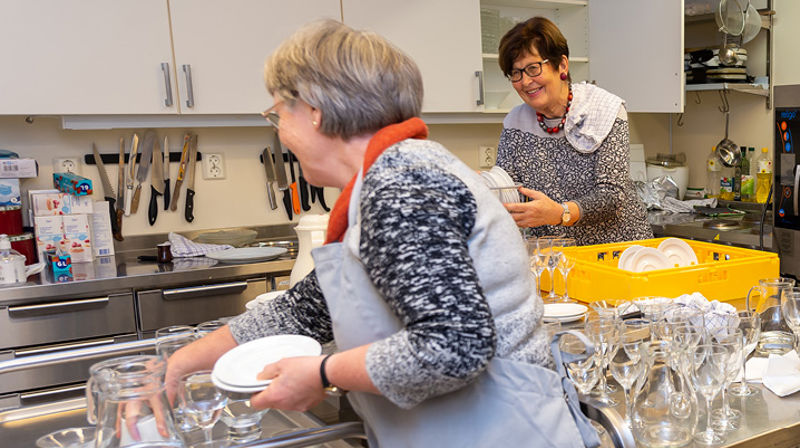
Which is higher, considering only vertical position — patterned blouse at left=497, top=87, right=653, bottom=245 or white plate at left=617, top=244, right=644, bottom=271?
patterned blouse at left=497, top=87, right=653, bottom=245

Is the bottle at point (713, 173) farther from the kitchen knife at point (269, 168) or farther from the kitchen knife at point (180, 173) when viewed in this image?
the kitchen knife at point (180, 173)

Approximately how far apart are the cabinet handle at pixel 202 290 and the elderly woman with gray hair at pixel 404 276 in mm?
1746

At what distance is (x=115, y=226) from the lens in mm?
3129

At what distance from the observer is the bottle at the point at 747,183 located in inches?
144

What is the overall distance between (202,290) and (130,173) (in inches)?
29.2

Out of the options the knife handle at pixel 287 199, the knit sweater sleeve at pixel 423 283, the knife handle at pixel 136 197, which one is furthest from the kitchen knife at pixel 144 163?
the knit sweater sleeve at pixel 423 283

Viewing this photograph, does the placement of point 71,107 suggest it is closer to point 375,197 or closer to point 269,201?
point 269,201

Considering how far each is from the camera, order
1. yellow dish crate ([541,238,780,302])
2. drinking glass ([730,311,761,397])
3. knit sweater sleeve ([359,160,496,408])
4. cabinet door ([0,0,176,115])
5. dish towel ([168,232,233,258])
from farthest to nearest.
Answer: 1. dish towel ([168,232,233,258])
2. cabinet door ([0,0,176,115])
3. yellow dish crate ([541,238,780,302])
4. drinking glass ([730,311,761,397])
5. knit sweater sleeve ([359,160,496,408])

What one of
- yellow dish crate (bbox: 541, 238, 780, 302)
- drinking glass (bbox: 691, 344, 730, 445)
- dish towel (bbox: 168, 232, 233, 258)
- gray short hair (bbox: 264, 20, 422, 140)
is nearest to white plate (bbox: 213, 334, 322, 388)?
gray short hair (bbox: 264, 20, 422, 140)

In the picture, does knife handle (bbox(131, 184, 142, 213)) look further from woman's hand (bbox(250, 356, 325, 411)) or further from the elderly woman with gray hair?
woman's hand (bbox(250, 356, 325, 411))

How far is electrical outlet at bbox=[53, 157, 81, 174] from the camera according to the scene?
3051mm

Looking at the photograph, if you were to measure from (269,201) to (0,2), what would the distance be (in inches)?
53.2

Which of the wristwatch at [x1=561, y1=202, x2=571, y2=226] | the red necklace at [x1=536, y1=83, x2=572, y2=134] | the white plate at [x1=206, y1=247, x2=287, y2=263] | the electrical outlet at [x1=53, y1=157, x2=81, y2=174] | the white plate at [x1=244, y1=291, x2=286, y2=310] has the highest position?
the red necklace at [x1=536, y1=83, x2=572, y2=134]

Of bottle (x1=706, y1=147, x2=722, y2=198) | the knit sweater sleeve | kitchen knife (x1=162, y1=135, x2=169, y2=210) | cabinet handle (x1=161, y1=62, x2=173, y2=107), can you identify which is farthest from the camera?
bottle (x1=706, y1=147, x2=722, y2=198)
